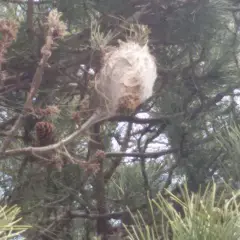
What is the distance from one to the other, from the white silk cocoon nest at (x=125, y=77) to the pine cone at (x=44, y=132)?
0.30 feet

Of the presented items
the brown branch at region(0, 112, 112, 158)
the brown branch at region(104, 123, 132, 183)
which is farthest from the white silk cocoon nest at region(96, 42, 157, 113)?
the brown branch at region(104, 123, 132, 183)

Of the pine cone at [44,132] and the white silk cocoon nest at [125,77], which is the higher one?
the white silk cocoon nest at [125,77]

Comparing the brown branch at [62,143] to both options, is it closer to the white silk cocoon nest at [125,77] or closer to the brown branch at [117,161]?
the white silk cocoon nest at [125,77]

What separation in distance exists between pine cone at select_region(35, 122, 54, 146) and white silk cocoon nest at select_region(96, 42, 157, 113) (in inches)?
3.6

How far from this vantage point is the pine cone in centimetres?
74

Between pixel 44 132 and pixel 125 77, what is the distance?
0.47 feet

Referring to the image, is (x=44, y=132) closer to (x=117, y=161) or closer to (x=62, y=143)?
(x=62, y=143)

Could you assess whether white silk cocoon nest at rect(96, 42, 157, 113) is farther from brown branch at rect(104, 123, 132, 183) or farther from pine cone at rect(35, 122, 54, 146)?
brown branch at rect(104, 123, 132, 183)

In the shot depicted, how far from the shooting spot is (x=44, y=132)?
0.75 metres

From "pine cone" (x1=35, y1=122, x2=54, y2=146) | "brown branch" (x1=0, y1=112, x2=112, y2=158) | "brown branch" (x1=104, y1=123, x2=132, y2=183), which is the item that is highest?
"brown branch" (x1=104, y1=123, x2=132, y2=183)

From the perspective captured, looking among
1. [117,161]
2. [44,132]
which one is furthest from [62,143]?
[117,161]

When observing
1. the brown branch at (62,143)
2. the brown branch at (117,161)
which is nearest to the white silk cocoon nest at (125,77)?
the brown branch at (62,143)

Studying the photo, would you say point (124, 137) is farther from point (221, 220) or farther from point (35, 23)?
point (221, 220)

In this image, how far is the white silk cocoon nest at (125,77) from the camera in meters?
0.70
